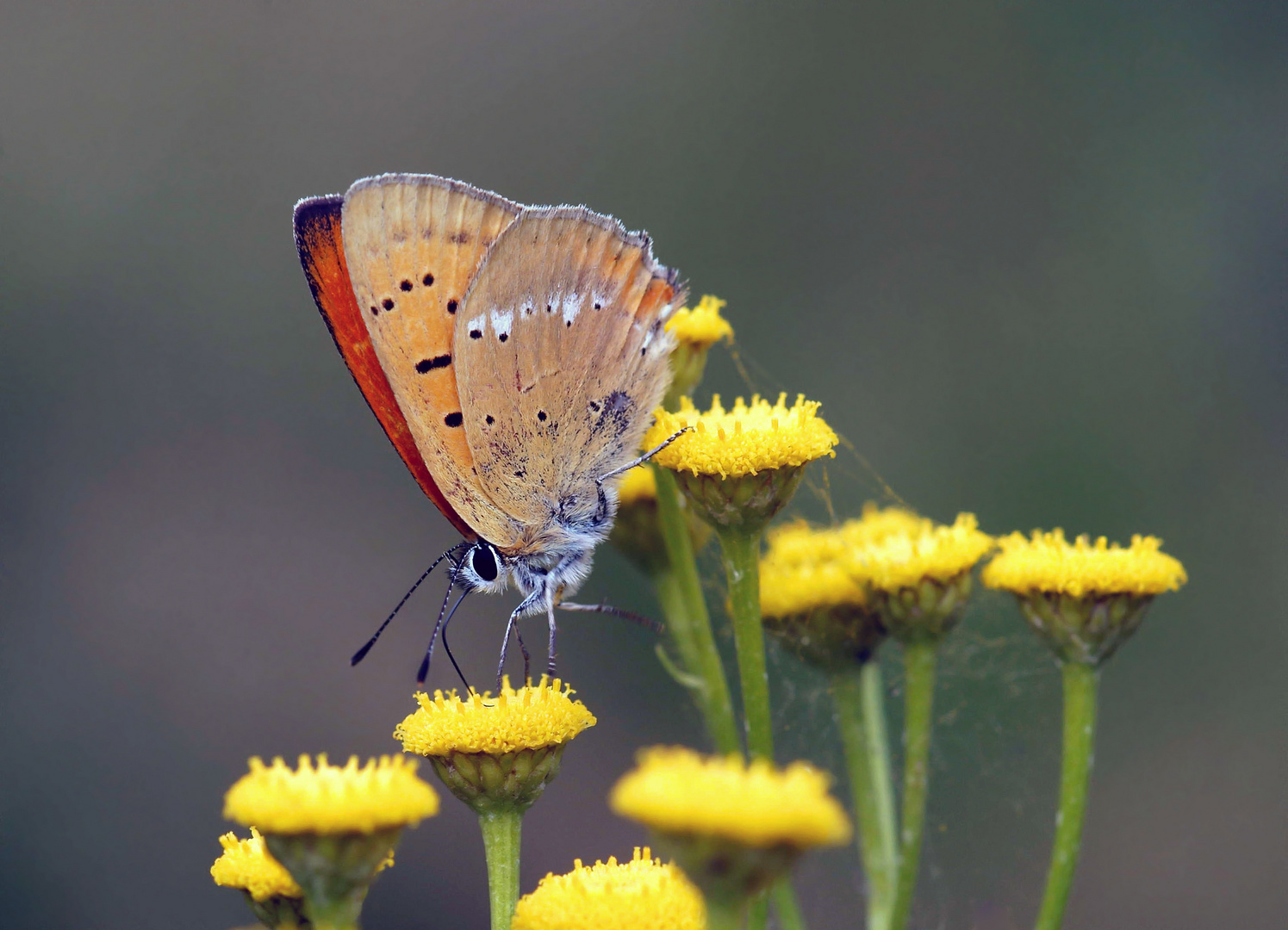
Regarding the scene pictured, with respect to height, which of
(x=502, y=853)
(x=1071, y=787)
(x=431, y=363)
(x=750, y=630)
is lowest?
(x=502, y=853)

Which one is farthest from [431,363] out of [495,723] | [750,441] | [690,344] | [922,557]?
[922,557]

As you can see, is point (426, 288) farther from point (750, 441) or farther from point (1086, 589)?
point (1086, 589)

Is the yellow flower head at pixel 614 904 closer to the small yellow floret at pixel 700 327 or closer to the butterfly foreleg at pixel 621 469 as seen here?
the butterfly foreleg at pixel 621 469

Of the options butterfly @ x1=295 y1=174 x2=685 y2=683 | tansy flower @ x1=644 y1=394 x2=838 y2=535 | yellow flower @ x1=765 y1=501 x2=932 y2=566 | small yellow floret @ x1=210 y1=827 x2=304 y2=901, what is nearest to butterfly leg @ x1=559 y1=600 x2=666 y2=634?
butterfly @ x1=295 y1=174 x2=685 y2=683

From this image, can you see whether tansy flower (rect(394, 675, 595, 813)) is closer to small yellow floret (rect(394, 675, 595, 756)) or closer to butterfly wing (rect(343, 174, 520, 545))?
small yellow floret (rect(394, 675, 595, 756))

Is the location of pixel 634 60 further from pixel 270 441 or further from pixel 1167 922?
pixel 1167 922

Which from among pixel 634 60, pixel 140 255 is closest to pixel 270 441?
pixel 140 255
